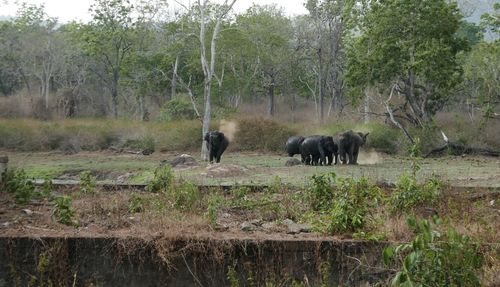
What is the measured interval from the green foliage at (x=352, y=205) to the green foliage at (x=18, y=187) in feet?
17.3

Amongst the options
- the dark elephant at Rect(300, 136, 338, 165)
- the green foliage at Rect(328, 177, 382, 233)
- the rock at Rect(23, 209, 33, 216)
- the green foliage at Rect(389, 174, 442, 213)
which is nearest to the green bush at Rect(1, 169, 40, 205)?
the rock at Rect(23, 209, 33, 216)

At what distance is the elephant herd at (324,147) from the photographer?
80.4 feet

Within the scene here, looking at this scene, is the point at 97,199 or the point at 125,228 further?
the point at 97,199

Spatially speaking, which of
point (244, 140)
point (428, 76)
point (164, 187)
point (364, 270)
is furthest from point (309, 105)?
point (364, 270)

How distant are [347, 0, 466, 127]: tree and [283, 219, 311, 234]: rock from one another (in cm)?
2031

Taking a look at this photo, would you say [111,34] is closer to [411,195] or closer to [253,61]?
[253,61]

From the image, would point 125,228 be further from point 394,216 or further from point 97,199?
point 394,216

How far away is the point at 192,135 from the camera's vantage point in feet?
120

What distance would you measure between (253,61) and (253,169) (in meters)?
32.2

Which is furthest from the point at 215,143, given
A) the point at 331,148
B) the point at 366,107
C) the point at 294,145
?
the point at 366,107

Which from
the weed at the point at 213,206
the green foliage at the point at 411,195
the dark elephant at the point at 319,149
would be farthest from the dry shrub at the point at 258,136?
the green foliage at the point at 411,195

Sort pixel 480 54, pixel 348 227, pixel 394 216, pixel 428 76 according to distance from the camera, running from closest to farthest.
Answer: pixel 348 227 → pixel 394 216 → pixel 428 76 → pixel 480 54

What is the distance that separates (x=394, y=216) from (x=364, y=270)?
1.76m

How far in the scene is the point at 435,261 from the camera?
7.15 m
